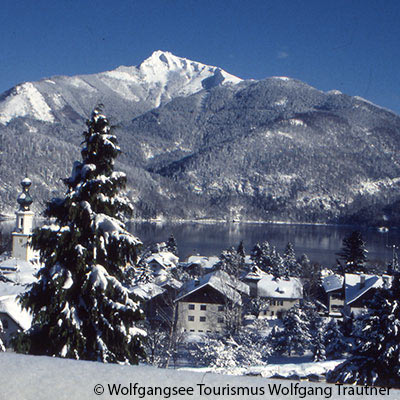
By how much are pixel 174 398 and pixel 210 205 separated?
194m

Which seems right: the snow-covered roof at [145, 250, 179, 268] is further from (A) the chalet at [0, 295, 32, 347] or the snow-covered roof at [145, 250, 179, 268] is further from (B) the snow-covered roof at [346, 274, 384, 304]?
(A) the chalet at [0, 295, 32, 347]

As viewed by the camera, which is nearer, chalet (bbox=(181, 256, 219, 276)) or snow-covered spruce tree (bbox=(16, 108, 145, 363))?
snow-covered spruce tree (bbox=(16, 108, 145, 363))

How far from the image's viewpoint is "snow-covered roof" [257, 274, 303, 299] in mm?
34228

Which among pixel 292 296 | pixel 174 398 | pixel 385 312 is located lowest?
pixel 292 296

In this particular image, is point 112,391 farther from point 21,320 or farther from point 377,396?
point 21,320

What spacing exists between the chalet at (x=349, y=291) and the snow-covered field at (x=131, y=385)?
29657 millimetres

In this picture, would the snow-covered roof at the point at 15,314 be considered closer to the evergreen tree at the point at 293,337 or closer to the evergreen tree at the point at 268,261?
the evergreen tree at the point at 293,337

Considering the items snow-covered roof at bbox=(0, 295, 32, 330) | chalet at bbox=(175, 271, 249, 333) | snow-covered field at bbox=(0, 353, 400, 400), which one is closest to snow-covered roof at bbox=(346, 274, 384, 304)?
chalet at bbox=(175, 271, 249, 333)

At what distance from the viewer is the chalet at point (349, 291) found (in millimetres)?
30047

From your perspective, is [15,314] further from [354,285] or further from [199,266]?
[199,266]

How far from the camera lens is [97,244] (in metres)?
5.83

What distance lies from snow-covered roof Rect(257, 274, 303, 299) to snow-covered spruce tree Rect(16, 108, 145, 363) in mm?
29211

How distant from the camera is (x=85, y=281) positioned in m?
5.72

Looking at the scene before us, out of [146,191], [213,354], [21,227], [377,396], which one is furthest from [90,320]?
[146,191]
